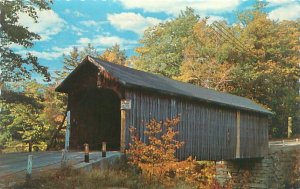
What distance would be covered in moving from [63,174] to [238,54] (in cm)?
3462

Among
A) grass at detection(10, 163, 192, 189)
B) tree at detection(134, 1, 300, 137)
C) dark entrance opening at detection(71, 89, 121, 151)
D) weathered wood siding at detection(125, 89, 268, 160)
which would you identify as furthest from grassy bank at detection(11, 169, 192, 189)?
tree at detection(134, 1, 300, 137)

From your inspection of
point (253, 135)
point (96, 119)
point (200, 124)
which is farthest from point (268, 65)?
point (96, 119)

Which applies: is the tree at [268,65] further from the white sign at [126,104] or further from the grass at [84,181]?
the grass at [84,181]

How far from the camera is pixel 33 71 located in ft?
78.9

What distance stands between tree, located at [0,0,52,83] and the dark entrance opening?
14.0 feet

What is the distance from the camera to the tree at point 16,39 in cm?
2175

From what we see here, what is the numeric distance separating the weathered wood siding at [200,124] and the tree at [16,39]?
8.44m

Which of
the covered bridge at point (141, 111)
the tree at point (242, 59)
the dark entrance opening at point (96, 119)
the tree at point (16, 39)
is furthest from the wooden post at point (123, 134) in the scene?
the tree at point (242, 59)

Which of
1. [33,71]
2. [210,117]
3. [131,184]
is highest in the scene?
[33,71]

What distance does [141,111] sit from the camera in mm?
17516

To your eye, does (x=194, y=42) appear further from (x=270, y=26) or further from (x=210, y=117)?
(x=210, y=117)

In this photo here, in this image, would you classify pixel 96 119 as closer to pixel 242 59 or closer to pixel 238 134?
pixel 238 134

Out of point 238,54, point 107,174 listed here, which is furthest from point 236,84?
point 107,174

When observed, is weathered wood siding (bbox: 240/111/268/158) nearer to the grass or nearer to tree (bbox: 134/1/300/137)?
tree (bbox: 134/1/300/137)
